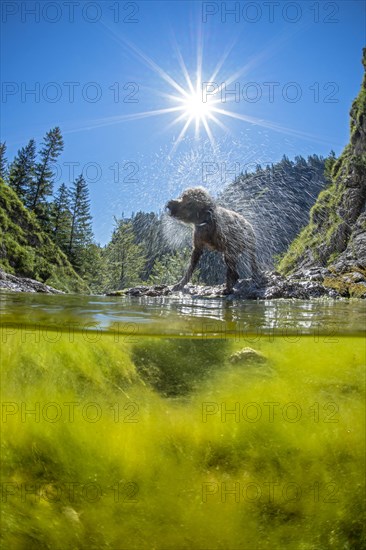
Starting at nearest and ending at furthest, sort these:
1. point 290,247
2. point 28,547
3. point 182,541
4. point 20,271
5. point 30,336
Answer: point 182,541, point 28,547, point 30,336, point 290,247, point 20,271

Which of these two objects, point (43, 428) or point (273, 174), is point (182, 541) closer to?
point (43, 428)

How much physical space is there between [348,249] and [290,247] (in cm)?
487

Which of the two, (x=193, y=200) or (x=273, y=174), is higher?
(x=273, y=174)

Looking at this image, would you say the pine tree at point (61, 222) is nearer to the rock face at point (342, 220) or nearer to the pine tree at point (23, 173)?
the pine tree at point (23, 173)

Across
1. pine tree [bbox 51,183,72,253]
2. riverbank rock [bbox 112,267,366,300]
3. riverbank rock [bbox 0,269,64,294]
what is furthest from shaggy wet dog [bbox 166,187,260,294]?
pine tree [bbox 51,183,72,253]

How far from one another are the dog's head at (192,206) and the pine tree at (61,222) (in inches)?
1457

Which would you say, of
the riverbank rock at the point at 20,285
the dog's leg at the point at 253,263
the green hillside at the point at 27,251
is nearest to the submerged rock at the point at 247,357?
the dog's leg at the point at 253,263

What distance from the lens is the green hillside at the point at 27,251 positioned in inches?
953

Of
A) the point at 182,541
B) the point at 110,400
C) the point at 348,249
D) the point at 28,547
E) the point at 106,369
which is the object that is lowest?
the point at 28,547

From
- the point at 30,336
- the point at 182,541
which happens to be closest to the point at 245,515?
the point at 182,541

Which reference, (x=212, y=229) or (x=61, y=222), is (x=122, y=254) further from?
(x=61, y=222)

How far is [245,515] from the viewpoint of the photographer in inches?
→ 78.9

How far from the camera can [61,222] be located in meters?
45.4

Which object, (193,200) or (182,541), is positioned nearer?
(182,541)
